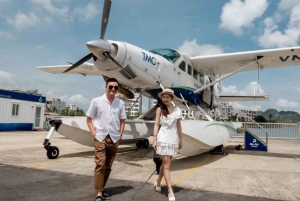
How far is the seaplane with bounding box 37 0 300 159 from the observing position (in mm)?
6137

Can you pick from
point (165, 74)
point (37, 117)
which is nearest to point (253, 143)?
point (165, 74)

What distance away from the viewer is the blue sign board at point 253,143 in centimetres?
991

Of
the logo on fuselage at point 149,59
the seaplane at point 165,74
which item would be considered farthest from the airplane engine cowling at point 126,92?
the logo on fuselage at point 149,59

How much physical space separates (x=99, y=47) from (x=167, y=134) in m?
3.04

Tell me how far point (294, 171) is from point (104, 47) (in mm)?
5462

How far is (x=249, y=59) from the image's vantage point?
9047mm

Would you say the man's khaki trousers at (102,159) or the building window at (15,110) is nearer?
the man's khaki trousers at (102,159)

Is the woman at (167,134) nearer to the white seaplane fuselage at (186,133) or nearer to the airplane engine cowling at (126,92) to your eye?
the white seaplane fuselage at (186,133)

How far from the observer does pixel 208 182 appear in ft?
14.6

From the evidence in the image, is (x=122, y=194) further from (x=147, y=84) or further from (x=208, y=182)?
(x=147, y=84)

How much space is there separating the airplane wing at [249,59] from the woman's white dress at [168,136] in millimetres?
6219

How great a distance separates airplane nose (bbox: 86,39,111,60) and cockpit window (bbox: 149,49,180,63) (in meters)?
2.63

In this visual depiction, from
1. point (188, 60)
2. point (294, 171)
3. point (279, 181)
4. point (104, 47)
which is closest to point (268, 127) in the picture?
point (188, 60)

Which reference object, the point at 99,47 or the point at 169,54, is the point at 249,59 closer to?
the point at 169,54
